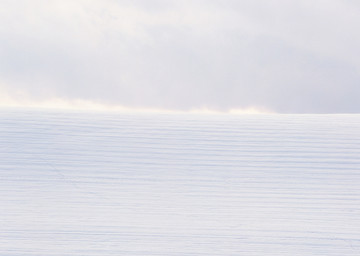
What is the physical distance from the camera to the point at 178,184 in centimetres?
499

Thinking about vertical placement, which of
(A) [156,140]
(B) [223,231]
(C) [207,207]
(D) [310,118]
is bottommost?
(B) [223,231]

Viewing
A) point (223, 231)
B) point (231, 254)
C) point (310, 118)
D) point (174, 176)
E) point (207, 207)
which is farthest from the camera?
point (310, 118)

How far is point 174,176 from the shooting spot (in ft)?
16.7

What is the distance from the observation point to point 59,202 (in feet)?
15.4

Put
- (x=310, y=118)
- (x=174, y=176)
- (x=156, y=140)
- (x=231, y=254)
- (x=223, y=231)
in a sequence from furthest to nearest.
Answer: (x=310, y=118) → (x=156, y=140) → (x=174, y=176) → (x=223, y=231) → (x=231, y=254)

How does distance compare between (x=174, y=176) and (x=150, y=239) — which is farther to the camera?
(x=174, y=176)

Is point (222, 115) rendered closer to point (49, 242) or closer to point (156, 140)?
point (156, 140)

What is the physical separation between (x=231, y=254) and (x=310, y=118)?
104 inches

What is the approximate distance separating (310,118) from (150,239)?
2.73 m

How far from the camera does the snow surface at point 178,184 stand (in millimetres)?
4105

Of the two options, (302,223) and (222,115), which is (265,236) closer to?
(302,223)

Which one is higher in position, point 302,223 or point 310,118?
point 310,118

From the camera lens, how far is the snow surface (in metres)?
4.11

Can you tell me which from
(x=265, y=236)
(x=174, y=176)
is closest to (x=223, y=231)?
(x=265, y=236)
